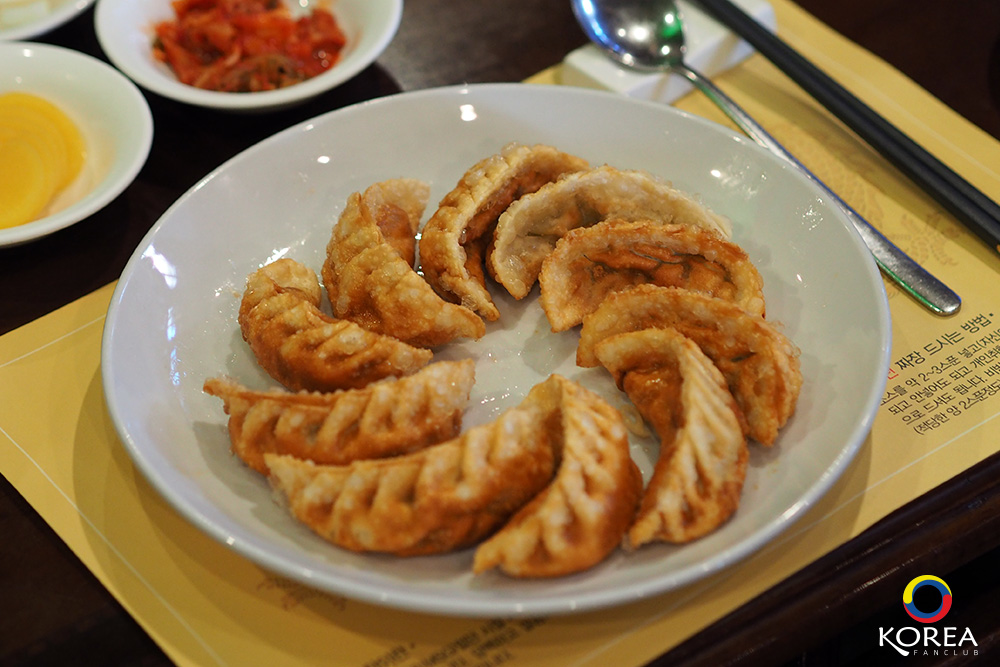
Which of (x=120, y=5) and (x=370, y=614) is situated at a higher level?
(x=120, y=5)

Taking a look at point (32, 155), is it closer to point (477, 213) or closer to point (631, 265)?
point (477, 213)

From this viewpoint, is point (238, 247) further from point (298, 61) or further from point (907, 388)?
point (907, 388)

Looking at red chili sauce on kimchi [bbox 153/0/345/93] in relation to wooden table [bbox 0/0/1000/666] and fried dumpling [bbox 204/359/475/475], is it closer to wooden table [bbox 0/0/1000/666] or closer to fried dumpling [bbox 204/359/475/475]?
wooden table [bbox 0/0/1000/666]

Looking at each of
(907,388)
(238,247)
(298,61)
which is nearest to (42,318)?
(238,247)

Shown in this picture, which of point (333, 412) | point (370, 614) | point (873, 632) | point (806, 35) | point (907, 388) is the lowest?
point (873, 632)

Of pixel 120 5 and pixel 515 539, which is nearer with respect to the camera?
pixel 515 539

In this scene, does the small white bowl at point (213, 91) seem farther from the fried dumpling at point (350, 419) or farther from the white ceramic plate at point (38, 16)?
the fried dumpling at point (350, 419)
